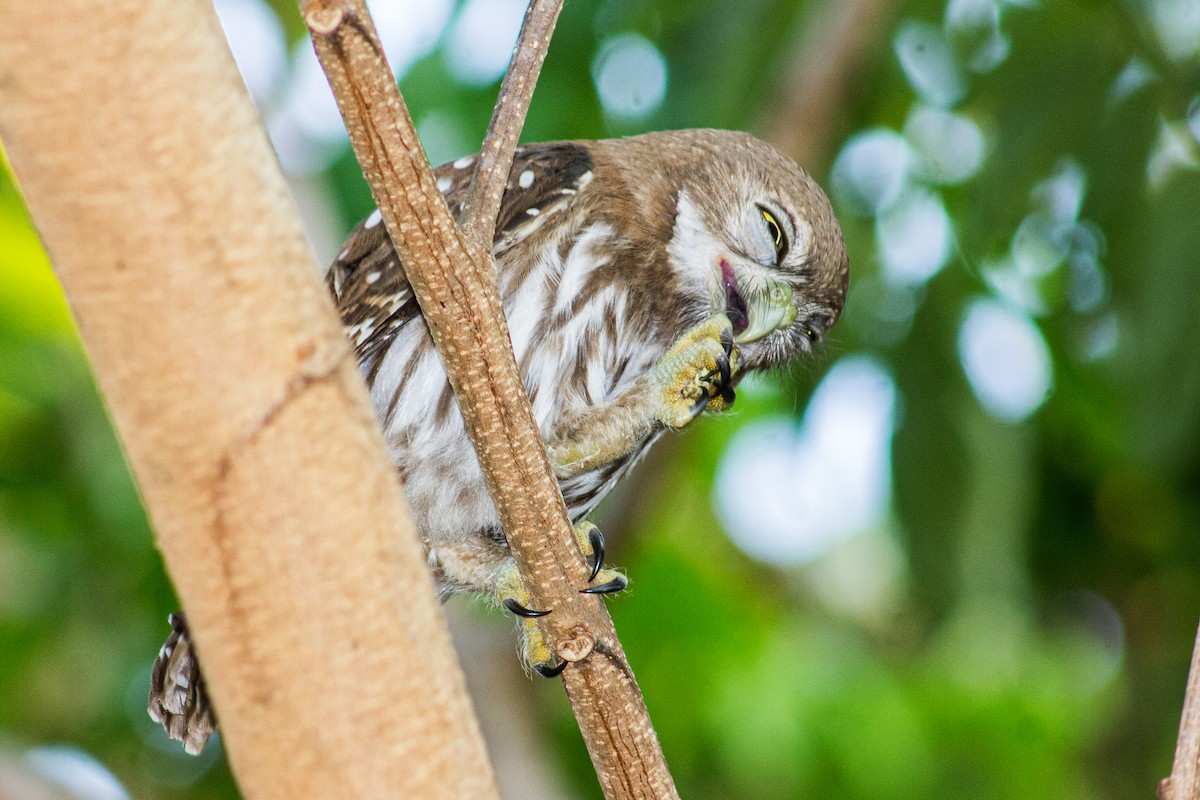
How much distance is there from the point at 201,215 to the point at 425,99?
2661 millimetres

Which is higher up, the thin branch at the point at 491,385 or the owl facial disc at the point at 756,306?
the thin branch at the point at 491,385

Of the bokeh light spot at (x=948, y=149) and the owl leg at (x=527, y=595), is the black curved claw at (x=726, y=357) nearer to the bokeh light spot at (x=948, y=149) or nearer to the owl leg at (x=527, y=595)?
the owl leg at (x=527, y=595)

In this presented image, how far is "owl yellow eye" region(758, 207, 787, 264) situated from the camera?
3.66m

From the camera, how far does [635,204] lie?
3.44m

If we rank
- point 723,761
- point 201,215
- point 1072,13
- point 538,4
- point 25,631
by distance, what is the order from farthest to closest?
point 723,761 < point 25,631 < point 1072,13 < point 538,4 < point 201,215

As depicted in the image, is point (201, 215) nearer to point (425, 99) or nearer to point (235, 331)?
point (235, 331)

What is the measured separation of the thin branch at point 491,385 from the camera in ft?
5.57

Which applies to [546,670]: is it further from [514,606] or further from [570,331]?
[570,331]

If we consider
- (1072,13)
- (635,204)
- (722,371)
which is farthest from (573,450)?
(1072,13)

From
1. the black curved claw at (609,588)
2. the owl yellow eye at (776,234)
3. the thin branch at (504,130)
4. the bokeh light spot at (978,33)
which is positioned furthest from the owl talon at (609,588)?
the bokeh light spot at (978,33)

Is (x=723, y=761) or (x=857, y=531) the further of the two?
(x=857, y=531)

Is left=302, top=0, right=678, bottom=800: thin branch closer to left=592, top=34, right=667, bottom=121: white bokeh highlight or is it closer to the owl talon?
the owl talon

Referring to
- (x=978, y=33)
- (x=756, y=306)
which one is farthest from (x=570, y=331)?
(x=978, y=33)

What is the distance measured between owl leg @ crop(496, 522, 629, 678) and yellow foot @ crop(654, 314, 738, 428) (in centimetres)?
32
